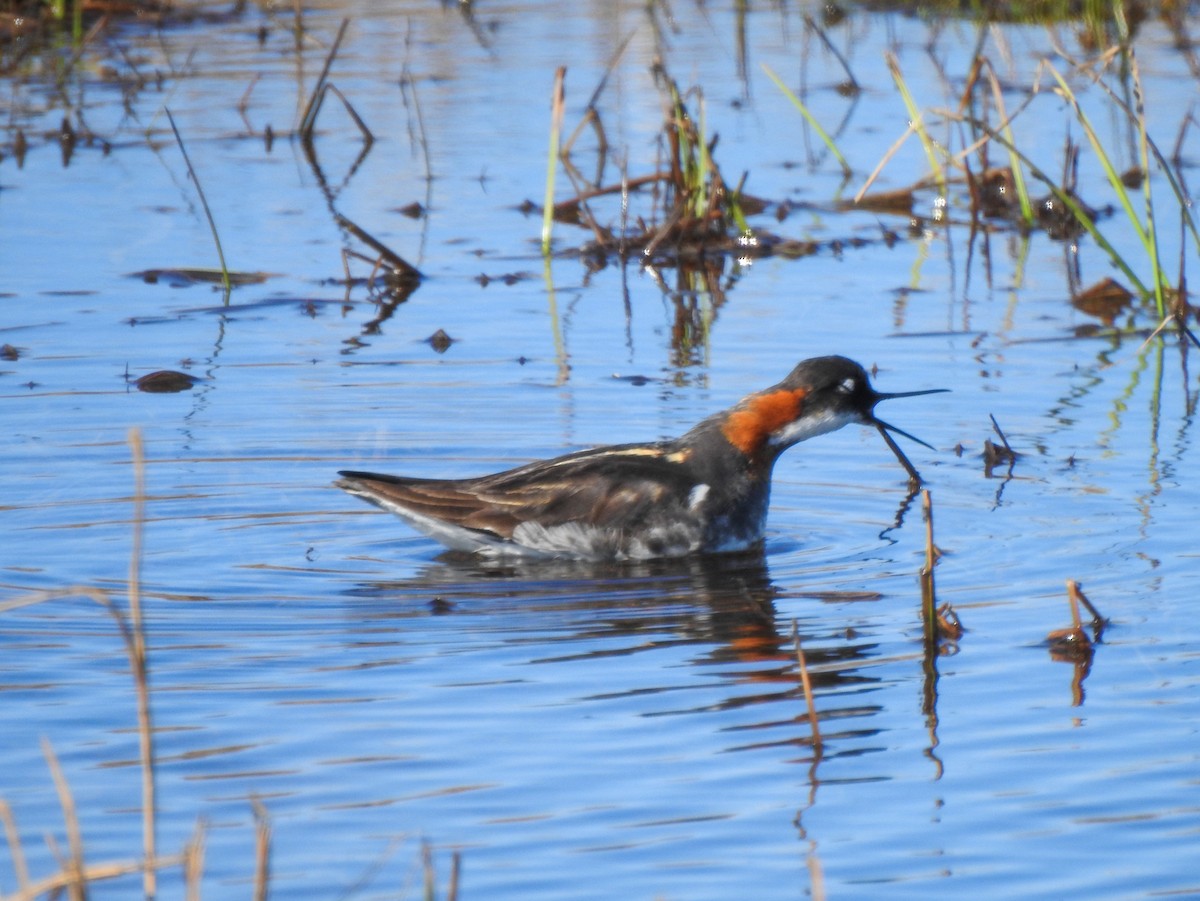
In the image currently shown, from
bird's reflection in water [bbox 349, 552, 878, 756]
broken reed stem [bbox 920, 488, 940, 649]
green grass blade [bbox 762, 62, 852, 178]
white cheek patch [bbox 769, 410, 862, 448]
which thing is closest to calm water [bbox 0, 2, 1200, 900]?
bird's reflection in water [bbox 349, 552, 878, 756]

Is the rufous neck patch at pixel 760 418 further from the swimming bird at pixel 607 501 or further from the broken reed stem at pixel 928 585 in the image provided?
the broken reed stem at pixel 928 585

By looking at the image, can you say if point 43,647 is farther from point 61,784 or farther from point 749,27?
point 749,27

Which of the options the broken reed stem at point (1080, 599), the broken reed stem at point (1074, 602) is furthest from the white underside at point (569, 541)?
the broken reed stem at point (1074, 602)

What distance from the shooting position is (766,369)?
11.3 metres

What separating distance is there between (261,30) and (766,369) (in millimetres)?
11759

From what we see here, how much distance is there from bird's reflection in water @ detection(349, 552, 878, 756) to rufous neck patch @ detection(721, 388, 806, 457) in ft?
1.91

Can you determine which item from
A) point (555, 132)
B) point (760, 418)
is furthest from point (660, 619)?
point (555, 132)

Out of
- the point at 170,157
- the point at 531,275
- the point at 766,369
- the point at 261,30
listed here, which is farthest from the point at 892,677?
the point at 261,30

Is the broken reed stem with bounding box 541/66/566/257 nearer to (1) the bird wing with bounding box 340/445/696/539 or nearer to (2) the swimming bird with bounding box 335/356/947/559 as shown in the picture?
(2) the swimming bird with bounding box 335/356/947/559

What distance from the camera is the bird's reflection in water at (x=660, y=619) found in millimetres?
6879

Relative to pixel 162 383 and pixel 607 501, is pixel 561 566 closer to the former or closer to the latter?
pixel 607 501

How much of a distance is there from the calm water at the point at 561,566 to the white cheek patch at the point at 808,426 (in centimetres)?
40

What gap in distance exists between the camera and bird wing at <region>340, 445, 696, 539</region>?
882 centimetres

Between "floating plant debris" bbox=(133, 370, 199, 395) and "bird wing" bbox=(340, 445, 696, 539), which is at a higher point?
"floating plant debris" bbox=(133, 370, 199, 395)
